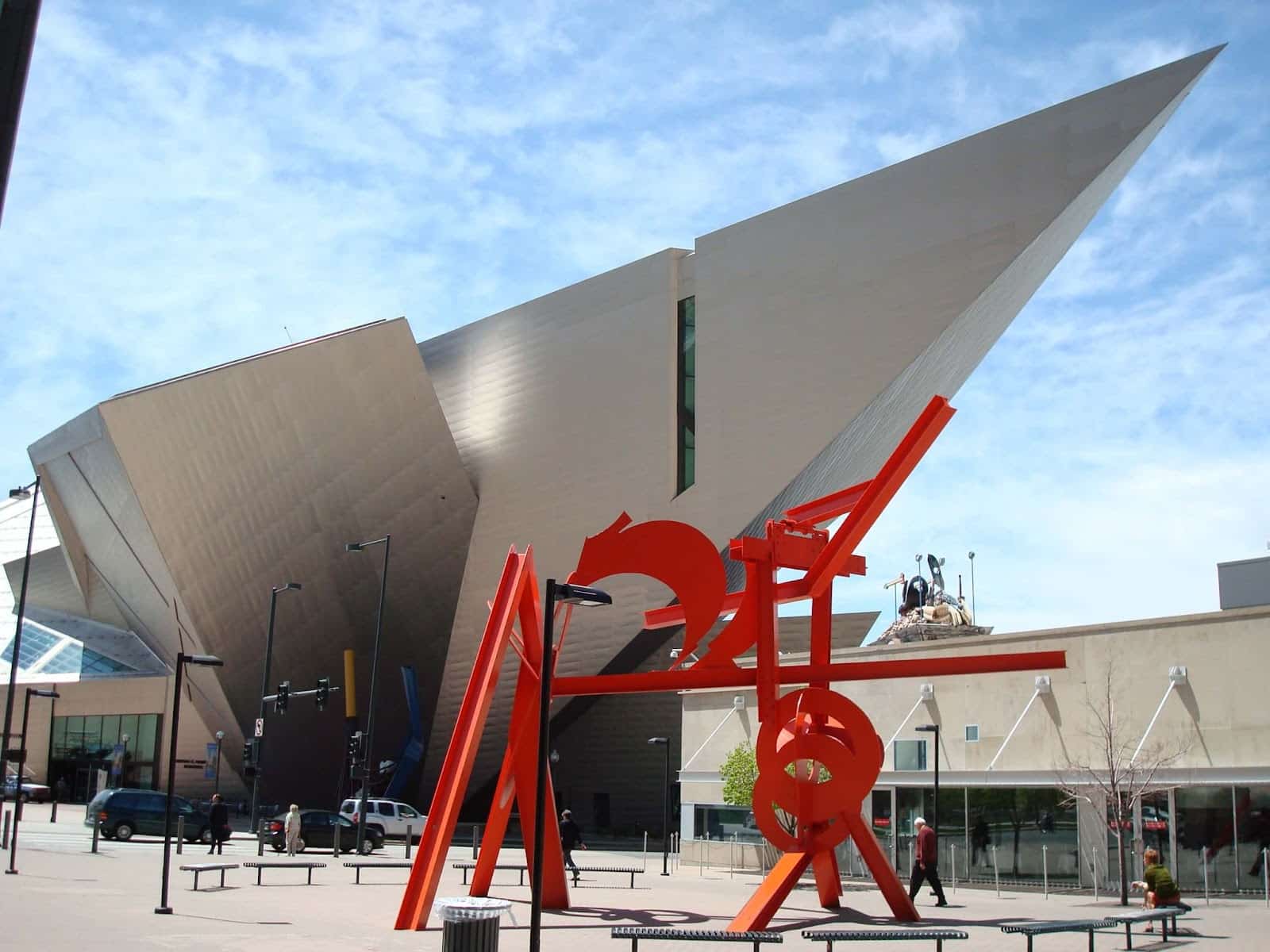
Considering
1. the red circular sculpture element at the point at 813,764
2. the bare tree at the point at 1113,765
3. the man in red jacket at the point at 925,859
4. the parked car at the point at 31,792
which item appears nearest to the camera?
the red circular sculpture element at the point at 813,764

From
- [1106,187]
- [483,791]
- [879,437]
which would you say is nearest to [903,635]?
[879,437]

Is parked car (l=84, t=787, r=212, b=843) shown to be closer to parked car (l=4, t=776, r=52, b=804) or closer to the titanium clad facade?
the titanium clad facade

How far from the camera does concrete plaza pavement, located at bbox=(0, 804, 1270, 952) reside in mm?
13086

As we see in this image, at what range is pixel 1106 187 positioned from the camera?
27656mm

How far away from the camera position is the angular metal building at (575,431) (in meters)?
28.6

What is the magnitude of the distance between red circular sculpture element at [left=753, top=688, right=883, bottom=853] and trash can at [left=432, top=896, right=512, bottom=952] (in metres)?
4.77

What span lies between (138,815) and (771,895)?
24.8 meters

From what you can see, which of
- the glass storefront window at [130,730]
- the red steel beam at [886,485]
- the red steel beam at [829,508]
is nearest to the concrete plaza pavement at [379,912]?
the red steel beam at [886,485]

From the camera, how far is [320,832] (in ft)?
108

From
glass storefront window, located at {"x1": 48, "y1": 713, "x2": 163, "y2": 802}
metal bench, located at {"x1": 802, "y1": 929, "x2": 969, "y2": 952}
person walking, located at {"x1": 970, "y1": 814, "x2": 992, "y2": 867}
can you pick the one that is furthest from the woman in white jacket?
glass storefront window, located at {"x1": 48, "y1": 713, "x2": 163, "y2": 802}

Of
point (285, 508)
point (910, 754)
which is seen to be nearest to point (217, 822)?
point (285, 508)

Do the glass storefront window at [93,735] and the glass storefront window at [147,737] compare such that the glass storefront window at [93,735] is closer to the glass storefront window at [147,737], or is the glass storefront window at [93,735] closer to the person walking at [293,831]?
the glass storefront window at [147,737]

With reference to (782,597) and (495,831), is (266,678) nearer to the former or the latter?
(495,831)

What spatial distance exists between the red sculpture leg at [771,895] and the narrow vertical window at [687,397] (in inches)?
801
